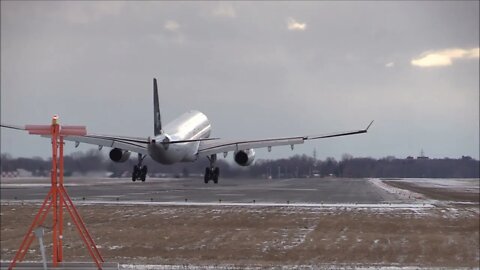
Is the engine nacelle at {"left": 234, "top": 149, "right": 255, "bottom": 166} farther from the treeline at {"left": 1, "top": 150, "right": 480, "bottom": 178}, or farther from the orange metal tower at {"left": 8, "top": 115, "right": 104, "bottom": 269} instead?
the orange metal tower at {"left": 8, "top": 115, "right": 104, "bottom": 269}

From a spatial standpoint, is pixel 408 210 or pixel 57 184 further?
pixel 408 210

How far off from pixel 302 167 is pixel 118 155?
1232 cm

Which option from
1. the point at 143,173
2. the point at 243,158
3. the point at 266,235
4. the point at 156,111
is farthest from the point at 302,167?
the point at 266,235

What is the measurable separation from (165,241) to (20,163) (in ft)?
91.0

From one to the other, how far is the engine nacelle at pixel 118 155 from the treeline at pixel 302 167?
1241 millimetres

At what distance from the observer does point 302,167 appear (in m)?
43.2

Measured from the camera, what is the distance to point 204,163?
147 feet

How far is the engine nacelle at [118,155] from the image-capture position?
3666 centimetres

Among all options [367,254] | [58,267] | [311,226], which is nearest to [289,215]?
[311,226]

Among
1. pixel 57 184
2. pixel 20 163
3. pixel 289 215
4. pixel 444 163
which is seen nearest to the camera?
pixel 57 184

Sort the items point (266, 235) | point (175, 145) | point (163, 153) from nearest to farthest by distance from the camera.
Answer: point (163, 153)
point (175, 145)
point (266, 235)

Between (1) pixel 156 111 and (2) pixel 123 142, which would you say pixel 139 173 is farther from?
(1) pixel 156 111

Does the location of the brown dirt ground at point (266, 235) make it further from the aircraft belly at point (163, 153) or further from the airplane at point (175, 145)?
the aircraft belly at point (163, 153)

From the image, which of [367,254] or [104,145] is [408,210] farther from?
Result: [104,145]
